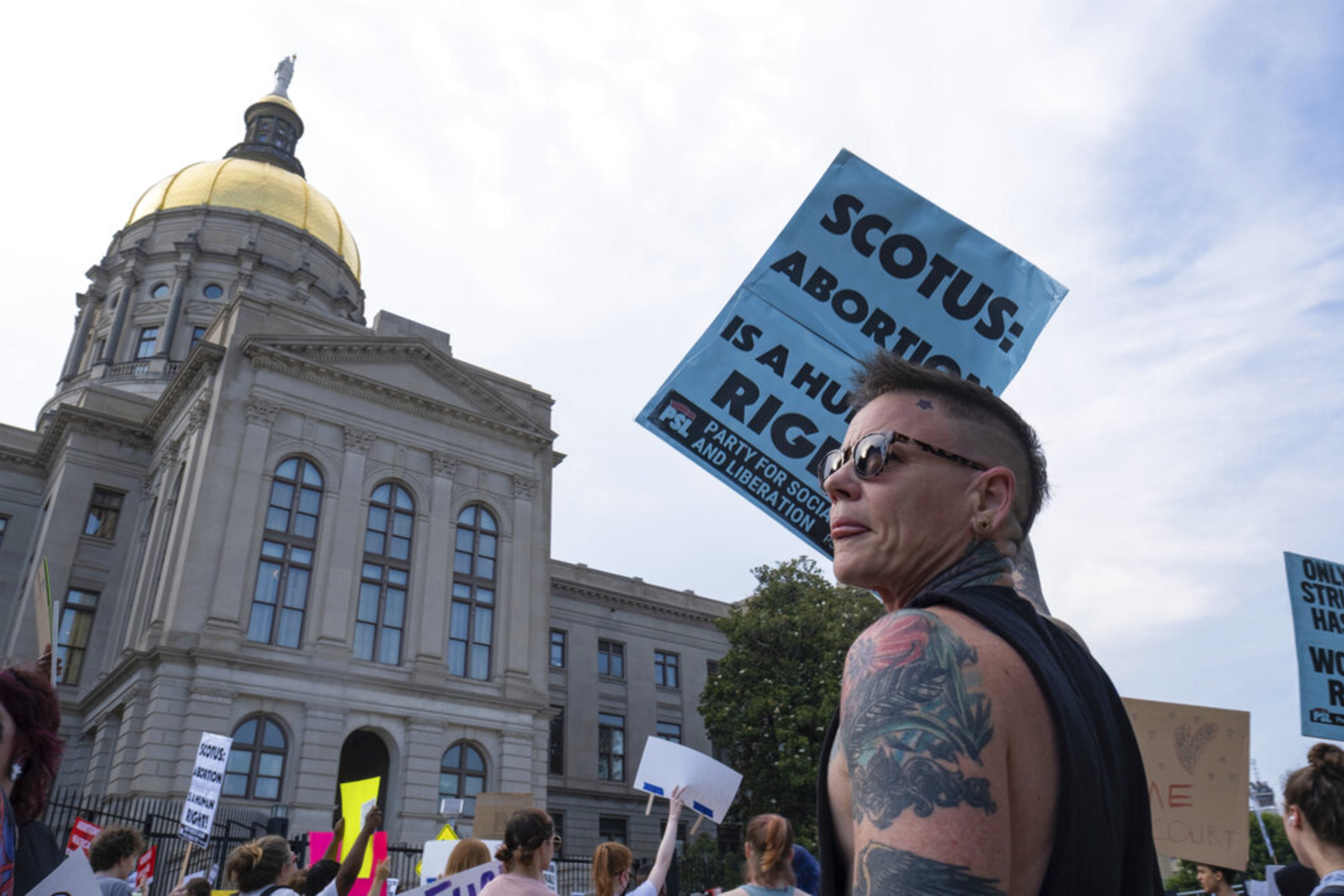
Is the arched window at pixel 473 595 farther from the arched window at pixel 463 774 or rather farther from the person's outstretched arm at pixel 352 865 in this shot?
the person's outstretched arm at pixel 352 865

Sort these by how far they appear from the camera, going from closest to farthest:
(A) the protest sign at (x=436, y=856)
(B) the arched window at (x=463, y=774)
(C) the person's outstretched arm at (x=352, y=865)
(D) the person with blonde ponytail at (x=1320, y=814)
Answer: (D) the person with blonde ponytail at (x=1320, y=814), (C) the person's outstretched arm at (x=352, y=865), (A) the protest sign at (x=436, y=856), (B) the arched window at (x=463, y=774)

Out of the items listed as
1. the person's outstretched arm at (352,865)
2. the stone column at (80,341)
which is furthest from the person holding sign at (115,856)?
the stone column at (80,341)

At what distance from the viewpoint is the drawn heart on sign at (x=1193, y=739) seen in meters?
5.32

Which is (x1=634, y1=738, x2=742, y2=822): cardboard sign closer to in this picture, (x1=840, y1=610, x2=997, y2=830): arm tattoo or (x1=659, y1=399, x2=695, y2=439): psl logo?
(x1=659, y1=399, x2=695, y2=439): psl logo

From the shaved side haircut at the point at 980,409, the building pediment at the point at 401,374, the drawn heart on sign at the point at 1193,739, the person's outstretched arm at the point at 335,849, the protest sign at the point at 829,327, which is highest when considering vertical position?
the building pediment at the point at 401,374

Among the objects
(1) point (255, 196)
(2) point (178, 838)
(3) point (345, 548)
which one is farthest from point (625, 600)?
(1) point (255, 196)

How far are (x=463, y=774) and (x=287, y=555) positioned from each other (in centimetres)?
968

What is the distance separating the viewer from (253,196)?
55062 millimetres

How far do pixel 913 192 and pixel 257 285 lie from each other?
5371cm

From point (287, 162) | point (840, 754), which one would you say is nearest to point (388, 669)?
point (840, 754)

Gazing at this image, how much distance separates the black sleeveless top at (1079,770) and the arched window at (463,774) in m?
32.4

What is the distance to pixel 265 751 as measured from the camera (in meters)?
29.2

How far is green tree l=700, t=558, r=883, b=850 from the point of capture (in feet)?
108

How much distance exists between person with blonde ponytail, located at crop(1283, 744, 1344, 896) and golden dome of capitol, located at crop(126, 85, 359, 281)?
59.1 meters
